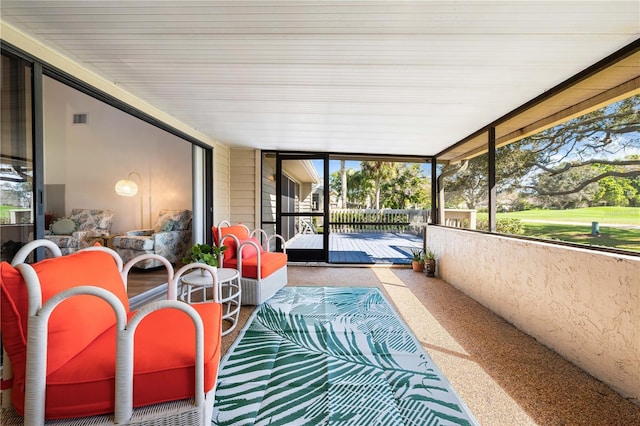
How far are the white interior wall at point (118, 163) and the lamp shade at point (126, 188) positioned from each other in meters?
0.31

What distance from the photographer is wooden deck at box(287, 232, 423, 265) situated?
16.6 feet

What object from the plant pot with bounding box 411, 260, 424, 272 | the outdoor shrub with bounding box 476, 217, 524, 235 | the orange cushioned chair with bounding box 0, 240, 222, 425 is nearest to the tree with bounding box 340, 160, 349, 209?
the plant pot with bounding box 411, 260, 424, 272

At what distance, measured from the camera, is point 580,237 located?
2035 millimetres

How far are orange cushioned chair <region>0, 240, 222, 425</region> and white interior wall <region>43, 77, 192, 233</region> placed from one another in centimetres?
431

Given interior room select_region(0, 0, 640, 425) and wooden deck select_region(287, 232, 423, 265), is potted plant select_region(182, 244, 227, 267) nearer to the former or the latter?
interior room select_region(0, 0, 640, 425)

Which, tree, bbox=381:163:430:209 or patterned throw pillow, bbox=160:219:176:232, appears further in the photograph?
tree, bbox=381:163:430:209

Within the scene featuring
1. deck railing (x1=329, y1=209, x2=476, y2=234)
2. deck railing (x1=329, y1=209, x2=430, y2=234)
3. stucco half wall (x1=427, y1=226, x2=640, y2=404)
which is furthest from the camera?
deck railing (x1=329, y1=209, x2=430, y2=234)

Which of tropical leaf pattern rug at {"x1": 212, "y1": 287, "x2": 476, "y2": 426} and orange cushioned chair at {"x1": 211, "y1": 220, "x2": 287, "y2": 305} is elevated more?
orange cushioned chair at {"x1": 211, "y1": 220, "x2": 287, "y2": 305}

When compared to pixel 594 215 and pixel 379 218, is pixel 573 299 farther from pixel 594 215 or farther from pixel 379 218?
pixel 379 218

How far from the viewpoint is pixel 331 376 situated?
1.67 m

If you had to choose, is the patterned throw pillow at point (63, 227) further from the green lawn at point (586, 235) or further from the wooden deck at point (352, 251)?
the green lawn at point (586, 235)

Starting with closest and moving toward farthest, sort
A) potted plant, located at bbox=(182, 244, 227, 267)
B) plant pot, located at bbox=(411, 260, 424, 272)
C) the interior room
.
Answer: the interior room < potted plant, located at bbox=(182, 244, 227, 267) < plant pot, located at bbox=(411, 260, 424, 272)

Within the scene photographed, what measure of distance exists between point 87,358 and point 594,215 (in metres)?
3.34

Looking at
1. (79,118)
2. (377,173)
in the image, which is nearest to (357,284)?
(79,118)
